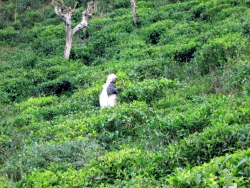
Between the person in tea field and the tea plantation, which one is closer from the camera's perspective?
the tea plantation

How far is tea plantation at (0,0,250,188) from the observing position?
6.39 m

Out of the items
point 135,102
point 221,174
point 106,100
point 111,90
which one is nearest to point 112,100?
point 106,100

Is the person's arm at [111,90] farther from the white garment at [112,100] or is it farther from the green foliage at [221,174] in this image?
the green foliage at [221,174]

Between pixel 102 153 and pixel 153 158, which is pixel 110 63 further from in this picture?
pixel 153 158

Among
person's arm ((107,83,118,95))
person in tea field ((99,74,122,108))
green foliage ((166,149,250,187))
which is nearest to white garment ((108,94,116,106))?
person in tea field ((99,74,122,108))

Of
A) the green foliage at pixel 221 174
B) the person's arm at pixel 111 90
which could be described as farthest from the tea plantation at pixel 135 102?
the person's arm at pixel 111 90

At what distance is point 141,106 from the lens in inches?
381

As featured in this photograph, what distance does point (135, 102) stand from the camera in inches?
387

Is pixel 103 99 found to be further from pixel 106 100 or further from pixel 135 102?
pixel 135 102

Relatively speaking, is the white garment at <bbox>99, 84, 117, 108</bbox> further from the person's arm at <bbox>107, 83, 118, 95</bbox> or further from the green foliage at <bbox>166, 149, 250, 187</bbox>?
the green foliage at <bbox>166, 149, 250, 187</bbox>

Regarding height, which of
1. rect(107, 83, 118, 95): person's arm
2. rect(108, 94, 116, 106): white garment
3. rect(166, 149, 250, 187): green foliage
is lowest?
rect(108, 94, 116, 106): white garment

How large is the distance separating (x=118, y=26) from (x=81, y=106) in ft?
29.0

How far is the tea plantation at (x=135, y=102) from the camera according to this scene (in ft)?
21.0

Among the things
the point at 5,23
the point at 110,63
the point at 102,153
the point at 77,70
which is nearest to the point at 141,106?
the point at 102,153
